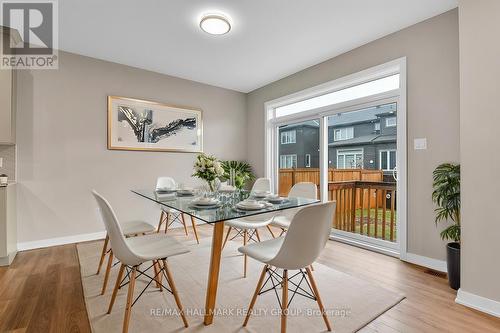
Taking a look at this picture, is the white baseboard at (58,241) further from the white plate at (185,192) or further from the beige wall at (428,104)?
the beige wall at (428,104)

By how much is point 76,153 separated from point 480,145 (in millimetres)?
4414

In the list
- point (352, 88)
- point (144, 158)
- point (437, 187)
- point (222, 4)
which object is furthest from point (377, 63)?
point (144, 158)

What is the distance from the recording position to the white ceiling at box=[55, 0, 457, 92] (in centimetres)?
235

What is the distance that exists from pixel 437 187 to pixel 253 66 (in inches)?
113

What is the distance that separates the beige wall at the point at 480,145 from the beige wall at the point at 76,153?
12.3 feet

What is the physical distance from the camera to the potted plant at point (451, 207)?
2094 mm

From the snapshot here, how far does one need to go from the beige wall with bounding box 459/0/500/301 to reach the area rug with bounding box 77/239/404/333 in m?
0.64

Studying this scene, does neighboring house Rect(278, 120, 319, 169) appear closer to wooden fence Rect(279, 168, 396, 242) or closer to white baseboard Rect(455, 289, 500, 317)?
wooden fence Rect(279, 168, 396, 242)

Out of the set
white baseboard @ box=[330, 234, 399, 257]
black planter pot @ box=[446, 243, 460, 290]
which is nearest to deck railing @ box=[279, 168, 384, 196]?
white baseboard @ box=[330, 234, 399, 257]

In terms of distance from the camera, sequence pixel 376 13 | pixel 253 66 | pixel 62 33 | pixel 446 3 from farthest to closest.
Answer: pixel 253 66 < pixel 62 33 < pixel 376 13 < pixel 446 3

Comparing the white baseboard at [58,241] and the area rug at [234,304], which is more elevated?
the white baseboard at [58,241]

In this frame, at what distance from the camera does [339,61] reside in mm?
3381

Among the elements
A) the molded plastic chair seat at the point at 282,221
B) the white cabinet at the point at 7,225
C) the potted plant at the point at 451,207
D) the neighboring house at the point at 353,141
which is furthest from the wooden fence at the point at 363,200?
the white cabinet at the point at 7,225

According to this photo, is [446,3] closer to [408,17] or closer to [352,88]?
[408,17]
